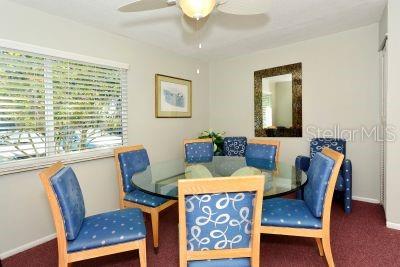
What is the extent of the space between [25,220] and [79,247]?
49.3 inches

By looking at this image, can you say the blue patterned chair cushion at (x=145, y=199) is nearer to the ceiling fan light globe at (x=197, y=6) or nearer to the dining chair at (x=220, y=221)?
the dining chair at (x=220, y=221)

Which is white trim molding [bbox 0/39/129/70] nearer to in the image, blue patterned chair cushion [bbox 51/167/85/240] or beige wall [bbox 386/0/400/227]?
blue patterned chair cushion [bbox 51/167/85/240]

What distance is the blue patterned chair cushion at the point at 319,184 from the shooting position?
68.1 inches

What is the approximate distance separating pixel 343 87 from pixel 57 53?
3.56 meters

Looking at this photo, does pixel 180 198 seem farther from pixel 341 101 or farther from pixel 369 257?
pixel 341 101

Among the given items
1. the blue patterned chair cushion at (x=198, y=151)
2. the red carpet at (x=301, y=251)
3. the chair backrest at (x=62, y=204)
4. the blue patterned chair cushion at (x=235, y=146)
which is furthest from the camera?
the blue patterned chair cushion at (x=235, y=146)

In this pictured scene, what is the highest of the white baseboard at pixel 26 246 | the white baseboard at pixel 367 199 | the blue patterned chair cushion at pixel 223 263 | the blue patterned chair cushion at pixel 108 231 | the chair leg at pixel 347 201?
the blue patterned chair cushion at pixel 108 231

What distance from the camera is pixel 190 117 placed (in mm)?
4359

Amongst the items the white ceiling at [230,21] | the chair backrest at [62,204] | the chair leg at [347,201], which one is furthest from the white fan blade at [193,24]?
the chair leg at [347,201]

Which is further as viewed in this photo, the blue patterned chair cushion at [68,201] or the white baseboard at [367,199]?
the white baseboard at [367,199]

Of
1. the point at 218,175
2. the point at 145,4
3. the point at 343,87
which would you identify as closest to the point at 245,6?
the point at 145,4

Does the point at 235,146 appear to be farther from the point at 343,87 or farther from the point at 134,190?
the point at 134,190

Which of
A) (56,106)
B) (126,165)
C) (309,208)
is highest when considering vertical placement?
(56,106)

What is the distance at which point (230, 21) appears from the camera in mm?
2824
